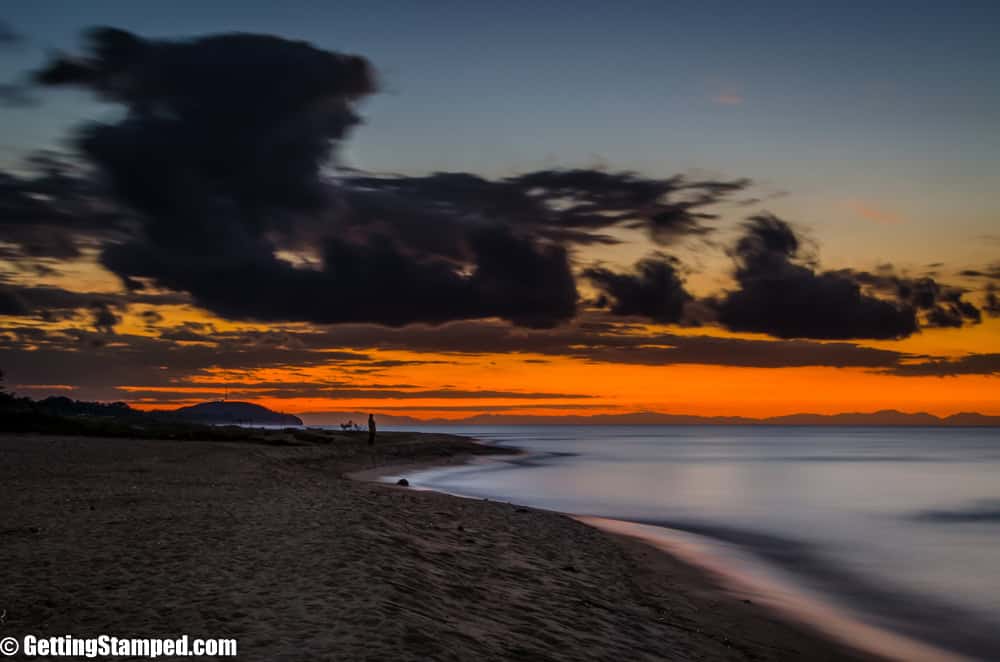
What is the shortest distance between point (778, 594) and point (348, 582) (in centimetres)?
1283

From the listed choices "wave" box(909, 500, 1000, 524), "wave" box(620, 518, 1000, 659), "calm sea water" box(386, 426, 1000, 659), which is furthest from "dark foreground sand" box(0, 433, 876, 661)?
"wave" box(909, 500, 1000, 524)

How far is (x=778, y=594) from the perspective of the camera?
19.2 m

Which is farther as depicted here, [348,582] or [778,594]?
[778,594]

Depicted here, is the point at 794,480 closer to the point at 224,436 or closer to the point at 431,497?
the point at 431,497

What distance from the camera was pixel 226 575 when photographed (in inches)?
451

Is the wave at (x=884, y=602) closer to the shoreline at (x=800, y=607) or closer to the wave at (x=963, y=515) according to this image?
the shoreline at (x=800, y=607)

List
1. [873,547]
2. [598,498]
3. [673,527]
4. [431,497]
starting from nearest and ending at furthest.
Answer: [431,497] → [873,547] → [673,527] → [598,498]

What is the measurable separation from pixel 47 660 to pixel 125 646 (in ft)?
2.45

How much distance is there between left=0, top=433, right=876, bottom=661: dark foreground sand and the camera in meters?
9.12

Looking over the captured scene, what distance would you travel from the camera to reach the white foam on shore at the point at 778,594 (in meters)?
15.0

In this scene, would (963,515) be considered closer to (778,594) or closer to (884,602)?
(884,602)

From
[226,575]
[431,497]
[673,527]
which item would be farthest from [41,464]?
[673,527]

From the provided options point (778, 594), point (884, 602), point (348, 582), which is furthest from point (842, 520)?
point (348, 582)

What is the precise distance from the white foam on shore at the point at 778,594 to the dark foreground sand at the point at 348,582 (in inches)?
40.3
